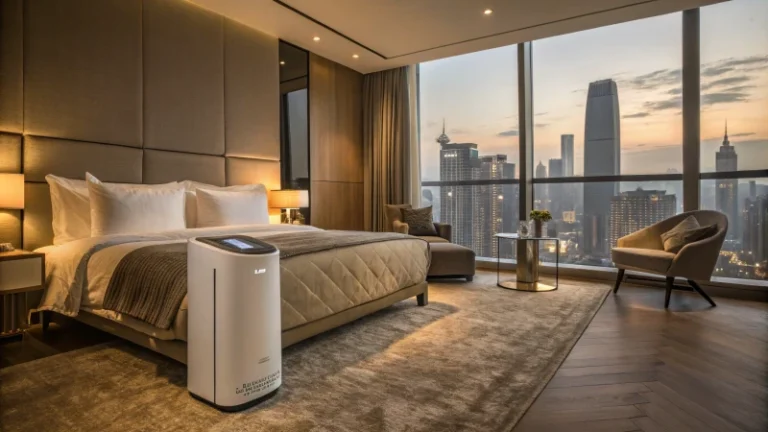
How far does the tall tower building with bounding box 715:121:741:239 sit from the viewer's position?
416 cm

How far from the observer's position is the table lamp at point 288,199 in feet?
15.0

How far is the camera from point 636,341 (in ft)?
8.77

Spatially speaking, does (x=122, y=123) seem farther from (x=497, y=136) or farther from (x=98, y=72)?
(x=497, y=136)

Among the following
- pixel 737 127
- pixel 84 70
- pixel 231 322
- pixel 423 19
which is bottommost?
pixel 231 322

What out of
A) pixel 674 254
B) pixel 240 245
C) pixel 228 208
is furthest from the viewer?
pixel 228 208

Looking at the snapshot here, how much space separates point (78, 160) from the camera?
3170 millimetres

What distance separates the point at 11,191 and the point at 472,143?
198 inches

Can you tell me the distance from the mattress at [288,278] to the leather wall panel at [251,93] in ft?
5.71

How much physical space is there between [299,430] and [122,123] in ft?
10.2

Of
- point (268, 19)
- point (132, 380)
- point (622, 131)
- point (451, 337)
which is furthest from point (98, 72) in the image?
point (622, 131)

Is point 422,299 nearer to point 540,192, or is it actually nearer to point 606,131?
point 540,192

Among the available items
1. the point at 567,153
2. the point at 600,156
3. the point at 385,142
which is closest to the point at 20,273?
the point at 385,142

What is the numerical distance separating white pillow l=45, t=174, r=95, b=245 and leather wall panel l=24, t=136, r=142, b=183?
11cm

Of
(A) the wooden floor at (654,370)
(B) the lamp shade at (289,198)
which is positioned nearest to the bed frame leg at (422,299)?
(A) the wooden floor at (654,370)
